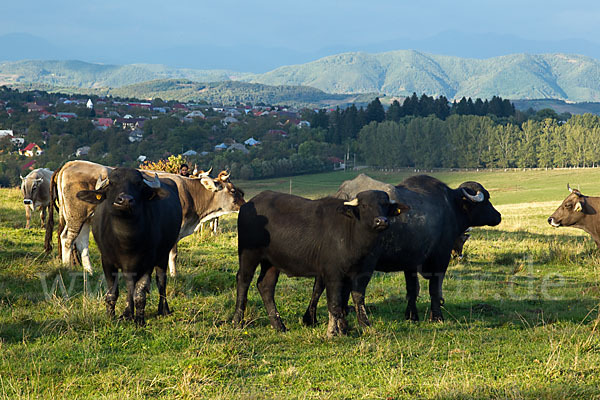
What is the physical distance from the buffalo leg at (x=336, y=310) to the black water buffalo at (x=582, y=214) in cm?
1019

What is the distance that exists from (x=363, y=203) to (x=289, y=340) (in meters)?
2.11

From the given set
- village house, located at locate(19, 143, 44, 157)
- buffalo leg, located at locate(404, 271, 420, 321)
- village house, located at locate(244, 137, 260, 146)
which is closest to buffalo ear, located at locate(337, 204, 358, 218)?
buffalo leg, located at locate(404, 271, 420, 321)

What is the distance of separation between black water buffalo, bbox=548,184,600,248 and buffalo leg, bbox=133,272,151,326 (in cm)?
1199

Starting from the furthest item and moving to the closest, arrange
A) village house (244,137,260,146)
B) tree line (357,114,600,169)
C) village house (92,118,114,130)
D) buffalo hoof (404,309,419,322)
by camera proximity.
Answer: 1. village house (92,118,114,130)
2. village house (244,137,260,146)
3. tree line (357,114,600,169)
4. buffalo hoof (404,309,419,322)

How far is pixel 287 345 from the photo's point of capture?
807cm

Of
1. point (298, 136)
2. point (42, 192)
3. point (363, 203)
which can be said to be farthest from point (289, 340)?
point (298, 136)

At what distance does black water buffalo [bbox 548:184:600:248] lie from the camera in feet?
53.4

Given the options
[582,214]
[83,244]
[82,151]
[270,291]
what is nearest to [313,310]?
[270,291]

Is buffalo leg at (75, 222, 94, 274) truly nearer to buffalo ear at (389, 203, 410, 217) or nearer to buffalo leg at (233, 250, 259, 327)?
buffalo leg at (233, 250, 259, 327)

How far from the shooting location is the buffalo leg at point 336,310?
8.55 metres

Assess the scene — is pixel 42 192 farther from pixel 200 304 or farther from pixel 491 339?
pixel 491 339

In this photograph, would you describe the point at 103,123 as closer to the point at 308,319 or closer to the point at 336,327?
the point at 308,319

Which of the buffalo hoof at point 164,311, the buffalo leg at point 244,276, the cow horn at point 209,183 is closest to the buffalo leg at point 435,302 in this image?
the buffalo leg at point 244,276

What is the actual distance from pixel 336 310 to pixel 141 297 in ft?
9.02
